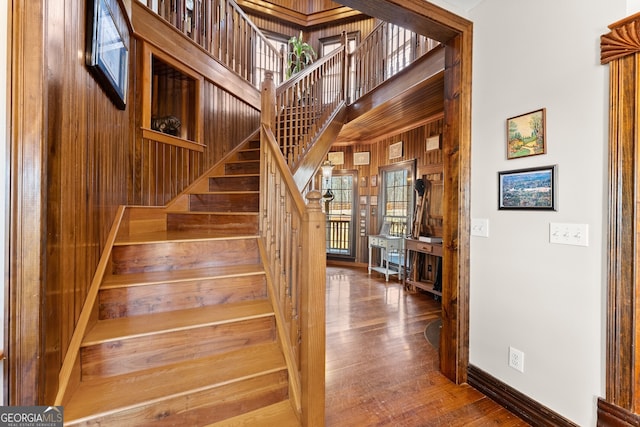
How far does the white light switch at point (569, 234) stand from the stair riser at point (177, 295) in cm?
189

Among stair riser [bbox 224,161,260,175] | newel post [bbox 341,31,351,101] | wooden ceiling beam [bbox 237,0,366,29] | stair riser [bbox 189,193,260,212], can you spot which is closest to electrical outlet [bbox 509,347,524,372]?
stair riser [bbox 189,193,260,212]

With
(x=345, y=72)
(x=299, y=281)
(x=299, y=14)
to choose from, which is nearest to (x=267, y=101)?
(x=299, y=281)

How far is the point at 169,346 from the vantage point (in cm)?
168

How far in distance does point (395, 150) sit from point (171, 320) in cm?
499

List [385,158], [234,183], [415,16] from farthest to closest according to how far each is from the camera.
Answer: [385,158] → [234,183] → [415,16]

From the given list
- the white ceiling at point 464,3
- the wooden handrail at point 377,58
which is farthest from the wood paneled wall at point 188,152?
A: the white ceiling at point 464,3

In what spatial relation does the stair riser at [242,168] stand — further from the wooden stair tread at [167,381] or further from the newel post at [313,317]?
the wooden stair tread at [167,381]

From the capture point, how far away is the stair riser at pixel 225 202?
3043 mm

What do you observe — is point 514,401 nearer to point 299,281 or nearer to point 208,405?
point 299,281

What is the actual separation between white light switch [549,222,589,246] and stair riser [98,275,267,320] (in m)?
1.89

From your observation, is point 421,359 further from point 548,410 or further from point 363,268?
point 363,268

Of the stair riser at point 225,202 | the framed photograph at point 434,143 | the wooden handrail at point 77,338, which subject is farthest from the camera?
the framed photograph at point 434,143

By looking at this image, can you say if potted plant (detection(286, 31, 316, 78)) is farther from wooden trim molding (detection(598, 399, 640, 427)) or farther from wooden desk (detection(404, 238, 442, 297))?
wooden trim molding (detection(598, 399, 640, 427))

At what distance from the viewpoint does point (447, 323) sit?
7.45 ft
